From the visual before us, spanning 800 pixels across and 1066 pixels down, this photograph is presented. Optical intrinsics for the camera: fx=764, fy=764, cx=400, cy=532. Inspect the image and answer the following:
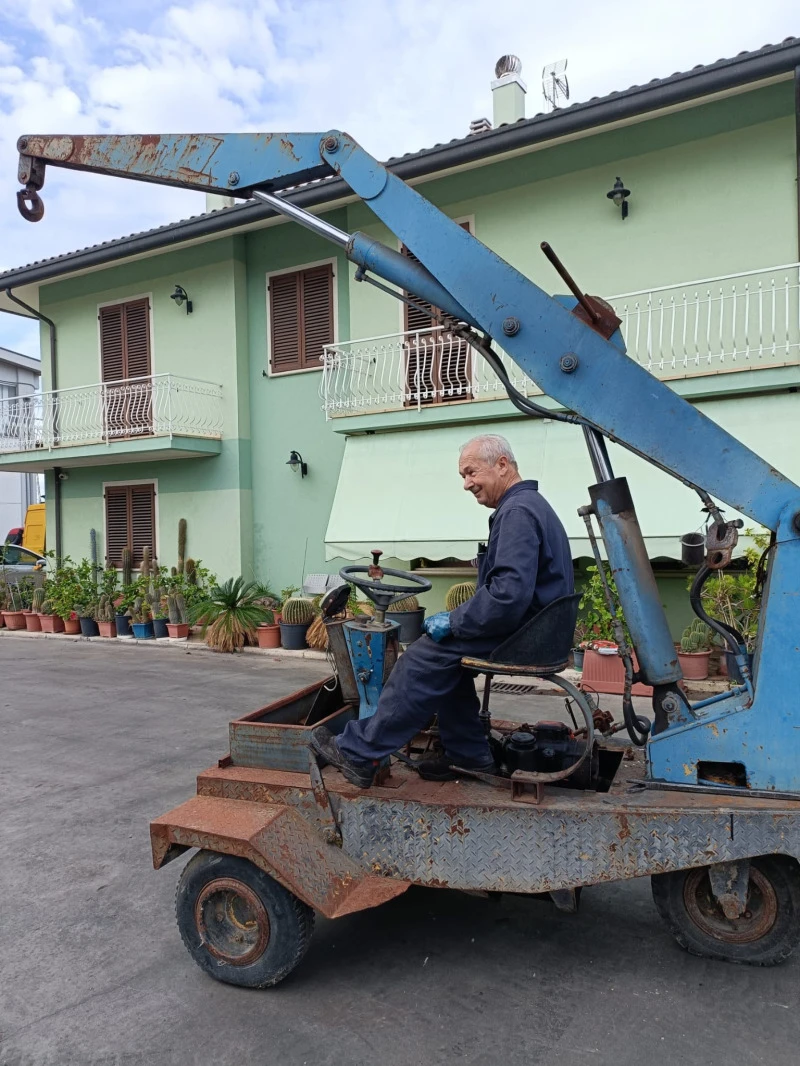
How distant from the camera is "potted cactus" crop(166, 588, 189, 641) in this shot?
13109 millimetres

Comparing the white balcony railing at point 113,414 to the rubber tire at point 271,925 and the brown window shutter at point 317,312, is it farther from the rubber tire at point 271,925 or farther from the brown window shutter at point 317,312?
A: the rubber tire at point 271,925

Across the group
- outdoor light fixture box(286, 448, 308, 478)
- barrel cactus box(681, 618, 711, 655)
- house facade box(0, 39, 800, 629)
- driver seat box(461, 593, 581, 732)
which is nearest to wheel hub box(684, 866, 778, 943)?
driver seat box(461, 593, 581, 732)

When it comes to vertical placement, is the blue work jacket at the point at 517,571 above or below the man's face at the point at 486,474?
below

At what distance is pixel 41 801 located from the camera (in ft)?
17.3

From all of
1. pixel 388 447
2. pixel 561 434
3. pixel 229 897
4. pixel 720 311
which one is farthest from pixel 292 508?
pixel 229 897

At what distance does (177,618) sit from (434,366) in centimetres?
617

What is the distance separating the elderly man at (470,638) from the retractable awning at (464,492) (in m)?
5.45

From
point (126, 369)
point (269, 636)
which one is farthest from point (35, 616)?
point (269, 636)

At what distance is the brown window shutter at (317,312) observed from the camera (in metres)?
13.1

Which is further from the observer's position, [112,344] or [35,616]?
[112,344]

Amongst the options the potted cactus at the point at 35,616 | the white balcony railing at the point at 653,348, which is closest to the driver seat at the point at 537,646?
the white balcony railing at the point at 653,348

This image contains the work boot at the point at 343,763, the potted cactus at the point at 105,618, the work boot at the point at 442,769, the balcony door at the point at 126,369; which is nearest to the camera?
the work boot at the point at 343,763

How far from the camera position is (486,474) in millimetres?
3311

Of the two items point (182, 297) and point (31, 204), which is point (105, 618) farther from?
point (31, 204)
